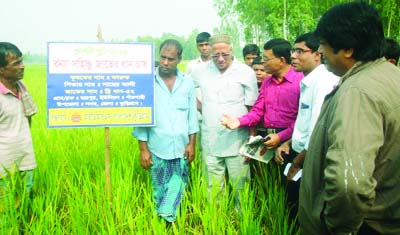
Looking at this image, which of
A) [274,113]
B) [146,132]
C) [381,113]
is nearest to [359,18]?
[381,113]

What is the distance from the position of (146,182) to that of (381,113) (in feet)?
8.33

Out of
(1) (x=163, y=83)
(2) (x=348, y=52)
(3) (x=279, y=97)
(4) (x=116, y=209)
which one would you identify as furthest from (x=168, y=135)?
(2) (x=348, y=52)

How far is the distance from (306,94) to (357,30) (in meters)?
1.17

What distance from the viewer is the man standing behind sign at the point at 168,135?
2920 mm

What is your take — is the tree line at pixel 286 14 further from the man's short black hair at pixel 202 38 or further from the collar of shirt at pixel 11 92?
the collar of shirt at pixel 11 92

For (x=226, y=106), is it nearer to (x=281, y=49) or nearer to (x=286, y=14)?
(x=281, y=49)

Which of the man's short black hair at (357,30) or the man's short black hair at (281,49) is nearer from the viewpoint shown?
the man's short black hair at (357,30)

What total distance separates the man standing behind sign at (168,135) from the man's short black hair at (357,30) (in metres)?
1.73

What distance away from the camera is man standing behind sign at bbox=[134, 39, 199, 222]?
9.58 feet

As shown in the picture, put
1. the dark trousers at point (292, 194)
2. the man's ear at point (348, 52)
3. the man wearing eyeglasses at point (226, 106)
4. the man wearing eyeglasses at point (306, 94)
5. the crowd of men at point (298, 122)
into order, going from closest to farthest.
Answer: the crowd of men at point (298, 122), the man's ear at point (348, 52), the man wearing eyeglasses at point (306, 94), the dark trousers at point (292, 194), the man wearing eyeglasses at point (226, 106)

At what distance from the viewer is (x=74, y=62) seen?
268cm

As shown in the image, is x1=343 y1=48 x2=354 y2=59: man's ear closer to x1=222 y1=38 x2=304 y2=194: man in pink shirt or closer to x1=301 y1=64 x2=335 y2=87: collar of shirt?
x1=301 y1=64 x2=335 y2=87: collar of shirt

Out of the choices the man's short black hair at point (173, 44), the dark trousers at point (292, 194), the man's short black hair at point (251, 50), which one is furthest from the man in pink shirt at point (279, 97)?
the man's short black hair at point (251, 50)

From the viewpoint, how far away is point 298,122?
8.28 ft
